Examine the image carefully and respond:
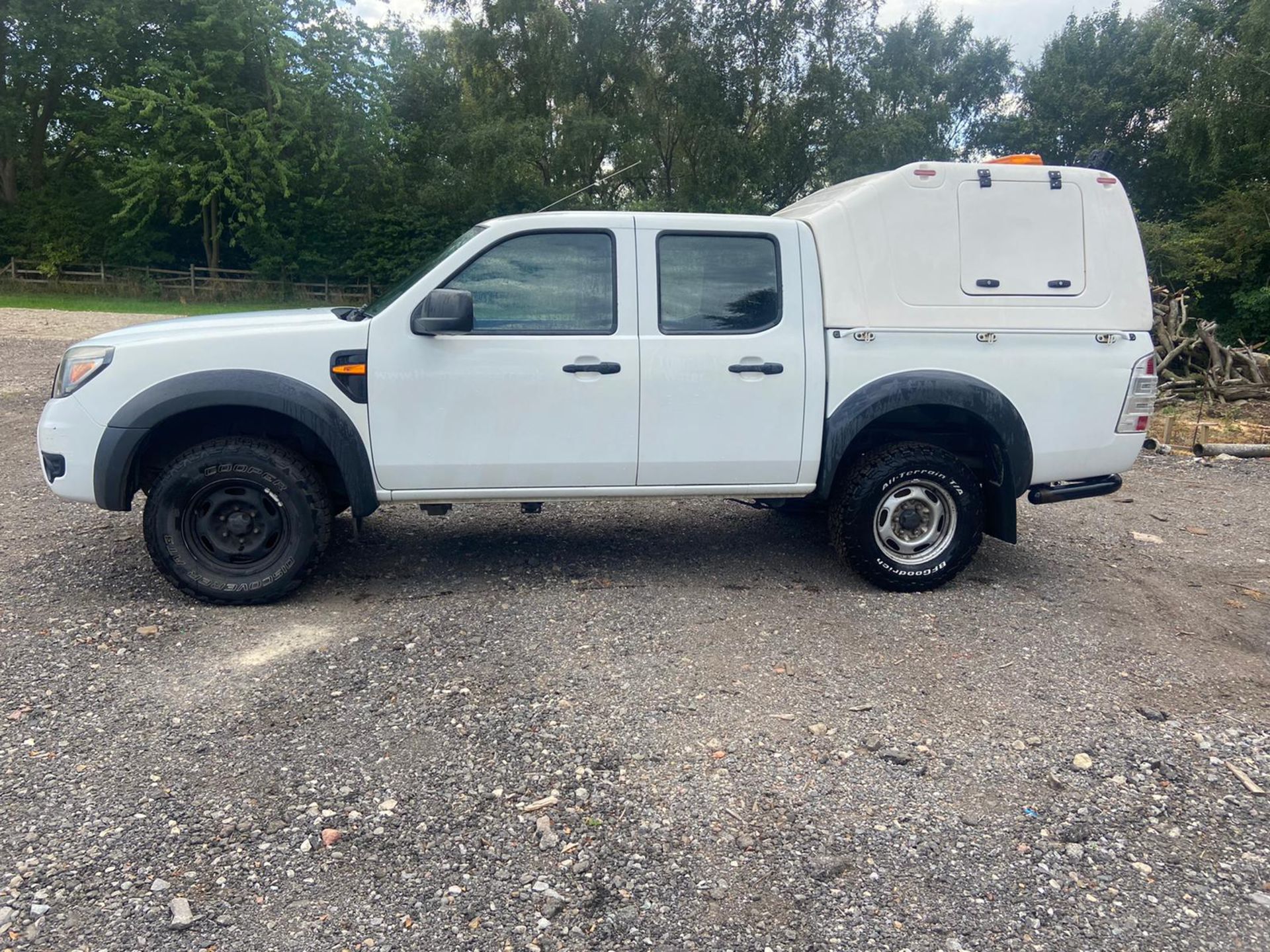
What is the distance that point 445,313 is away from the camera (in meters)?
4.29

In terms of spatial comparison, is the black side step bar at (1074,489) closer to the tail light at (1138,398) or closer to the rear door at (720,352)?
the tail light at (1138,398)

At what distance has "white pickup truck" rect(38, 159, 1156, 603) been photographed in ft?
14.6

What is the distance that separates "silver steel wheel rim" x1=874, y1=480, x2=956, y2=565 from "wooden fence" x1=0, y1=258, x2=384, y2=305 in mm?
31874

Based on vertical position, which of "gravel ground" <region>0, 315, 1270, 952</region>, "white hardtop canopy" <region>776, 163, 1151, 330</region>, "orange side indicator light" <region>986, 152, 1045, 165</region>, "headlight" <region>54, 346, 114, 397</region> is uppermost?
"orange side indicator light" <region>986, 152, 1045, 165</region>

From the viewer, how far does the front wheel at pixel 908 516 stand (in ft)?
16.2

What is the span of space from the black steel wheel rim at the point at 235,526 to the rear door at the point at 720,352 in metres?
1.90

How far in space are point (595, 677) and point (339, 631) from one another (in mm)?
1321

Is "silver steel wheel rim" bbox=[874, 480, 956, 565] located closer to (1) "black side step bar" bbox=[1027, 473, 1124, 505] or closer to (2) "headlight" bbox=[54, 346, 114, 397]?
(1) "black side step bar" bbox=[1027, 473, 1124, 505]

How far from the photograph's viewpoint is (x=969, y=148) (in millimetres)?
41125

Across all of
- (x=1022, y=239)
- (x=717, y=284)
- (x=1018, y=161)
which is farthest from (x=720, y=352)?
(x=1018, y=161)

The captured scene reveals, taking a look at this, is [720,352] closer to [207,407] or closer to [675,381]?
[675,381]

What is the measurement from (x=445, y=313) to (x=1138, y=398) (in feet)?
12.3

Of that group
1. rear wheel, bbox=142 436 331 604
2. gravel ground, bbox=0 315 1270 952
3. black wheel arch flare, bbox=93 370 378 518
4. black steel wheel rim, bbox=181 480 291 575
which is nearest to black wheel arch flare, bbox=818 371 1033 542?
gravel ground, bbox=0 315 1270 952

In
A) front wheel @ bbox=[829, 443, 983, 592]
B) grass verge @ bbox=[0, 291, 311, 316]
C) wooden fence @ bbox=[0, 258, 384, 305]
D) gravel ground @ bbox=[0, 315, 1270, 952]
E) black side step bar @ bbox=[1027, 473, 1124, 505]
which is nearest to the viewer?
gravel ground @ bbox=[0, 315, 1270, 952]
